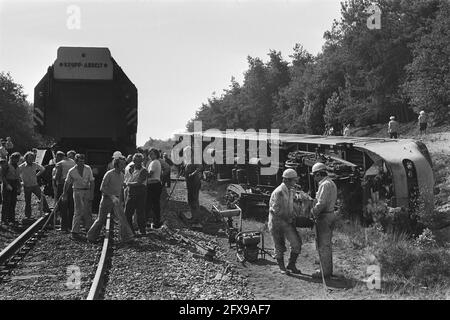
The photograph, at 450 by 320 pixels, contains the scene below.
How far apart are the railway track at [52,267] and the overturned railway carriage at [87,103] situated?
3681 mm

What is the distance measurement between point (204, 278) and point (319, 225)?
70.8 inches

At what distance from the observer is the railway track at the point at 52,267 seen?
6.45 meters

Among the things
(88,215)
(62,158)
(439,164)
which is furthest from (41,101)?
(439,164)

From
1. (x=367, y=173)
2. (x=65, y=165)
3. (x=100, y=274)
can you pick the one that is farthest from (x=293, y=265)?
(x=65, y=165)

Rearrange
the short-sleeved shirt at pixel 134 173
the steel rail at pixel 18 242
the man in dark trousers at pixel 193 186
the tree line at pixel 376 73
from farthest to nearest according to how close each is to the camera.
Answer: the tree line at pixel 376 73 < the man in dark trousers at pixel 193 186 < the short-sleeved shirt at pixel 134 173 < the steel rail at pixel 18 242

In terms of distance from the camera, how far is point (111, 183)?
31.0 ft

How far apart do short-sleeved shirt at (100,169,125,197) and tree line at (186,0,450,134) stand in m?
21.3

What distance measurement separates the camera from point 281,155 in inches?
550

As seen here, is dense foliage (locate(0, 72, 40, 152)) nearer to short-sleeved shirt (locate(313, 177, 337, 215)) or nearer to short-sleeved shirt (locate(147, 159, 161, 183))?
short-sleeved shirt (locate(147, 159, 161, 183))

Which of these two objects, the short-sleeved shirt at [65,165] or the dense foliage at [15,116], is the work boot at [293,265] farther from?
the dense foliage at [15,116]

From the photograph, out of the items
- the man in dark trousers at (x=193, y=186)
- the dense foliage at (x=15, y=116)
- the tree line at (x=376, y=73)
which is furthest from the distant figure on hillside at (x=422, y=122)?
the dense foliage at (x=15, y=116)

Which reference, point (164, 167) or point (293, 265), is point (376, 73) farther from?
point (293, 265)

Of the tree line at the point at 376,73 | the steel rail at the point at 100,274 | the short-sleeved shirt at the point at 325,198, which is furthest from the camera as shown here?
the tree line at the point at 376,73

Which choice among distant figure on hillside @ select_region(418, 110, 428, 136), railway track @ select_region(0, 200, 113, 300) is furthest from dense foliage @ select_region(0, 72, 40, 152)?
railway track @ select_region(0, 200, 113, 300)
